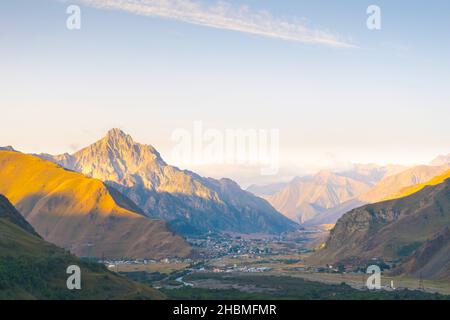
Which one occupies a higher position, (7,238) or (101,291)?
(7,238)

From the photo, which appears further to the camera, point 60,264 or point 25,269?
point 60,264
